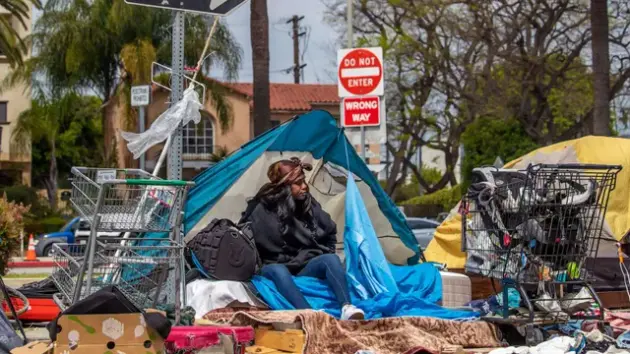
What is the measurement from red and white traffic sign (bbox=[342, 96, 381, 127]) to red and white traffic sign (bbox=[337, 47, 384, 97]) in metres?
0.10

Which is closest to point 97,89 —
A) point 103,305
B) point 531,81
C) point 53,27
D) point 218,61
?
point 53,27

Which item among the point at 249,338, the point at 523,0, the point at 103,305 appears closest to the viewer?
the point at 103,305

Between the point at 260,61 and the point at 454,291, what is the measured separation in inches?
279

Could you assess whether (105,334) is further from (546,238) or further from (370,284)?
(546,238)

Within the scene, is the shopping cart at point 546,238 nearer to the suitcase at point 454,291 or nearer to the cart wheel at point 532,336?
the cart wheel at point 532,336

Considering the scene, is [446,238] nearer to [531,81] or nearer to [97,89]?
[531,81]

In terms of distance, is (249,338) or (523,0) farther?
A: (523,0)

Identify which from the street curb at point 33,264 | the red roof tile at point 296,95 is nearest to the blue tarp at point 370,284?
the street curb at point 33,264

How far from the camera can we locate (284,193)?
359 inches

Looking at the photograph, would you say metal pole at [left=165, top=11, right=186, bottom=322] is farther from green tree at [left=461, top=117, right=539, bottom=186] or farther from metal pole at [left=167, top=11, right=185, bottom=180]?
green tree at [left=461, top=117, right=539, bottom=186]

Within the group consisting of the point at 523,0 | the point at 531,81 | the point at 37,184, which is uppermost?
the point at 523,0

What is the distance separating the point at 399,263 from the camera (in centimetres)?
1028

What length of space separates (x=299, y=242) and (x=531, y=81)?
20463 mm

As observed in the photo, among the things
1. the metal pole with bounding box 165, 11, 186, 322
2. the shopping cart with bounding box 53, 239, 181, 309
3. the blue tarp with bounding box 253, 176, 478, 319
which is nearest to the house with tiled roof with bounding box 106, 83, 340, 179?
the blue tarp with bounding box 253, 176, 478, 319
